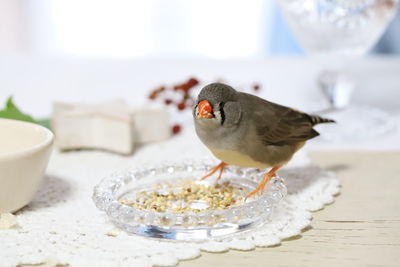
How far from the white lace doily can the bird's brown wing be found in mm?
104

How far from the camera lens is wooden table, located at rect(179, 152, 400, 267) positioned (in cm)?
91

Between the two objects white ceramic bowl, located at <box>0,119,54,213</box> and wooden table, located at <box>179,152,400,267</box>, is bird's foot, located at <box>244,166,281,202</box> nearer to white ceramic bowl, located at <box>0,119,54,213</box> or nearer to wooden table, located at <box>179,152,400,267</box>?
wooden table, located at <box>179,152,400,267</box>

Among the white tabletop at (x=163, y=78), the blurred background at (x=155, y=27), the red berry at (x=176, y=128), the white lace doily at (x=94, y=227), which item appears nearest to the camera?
the white lace doily at (x=94, y=227)

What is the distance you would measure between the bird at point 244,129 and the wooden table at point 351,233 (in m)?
0.13

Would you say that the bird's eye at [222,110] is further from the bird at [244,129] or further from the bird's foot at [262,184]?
the bird's foot at [262,184]

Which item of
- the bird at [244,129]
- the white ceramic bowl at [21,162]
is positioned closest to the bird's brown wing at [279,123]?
the bird at [244,129]

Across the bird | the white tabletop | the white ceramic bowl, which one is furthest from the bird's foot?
the white tabletop

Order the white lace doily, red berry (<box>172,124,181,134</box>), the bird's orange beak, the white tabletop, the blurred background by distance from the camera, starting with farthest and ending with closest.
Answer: the blurred background < the white tabletop < red berry (<box>172,124,181,134</box>) < the bird's orange beak < the white lace doily

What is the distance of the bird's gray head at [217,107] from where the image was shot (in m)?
1.03

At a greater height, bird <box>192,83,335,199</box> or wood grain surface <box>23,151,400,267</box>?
bird <box>192,83,335,199</box>

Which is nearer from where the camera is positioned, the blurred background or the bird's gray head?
the bird's gray head

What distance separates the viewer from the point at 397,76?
6.74 ft

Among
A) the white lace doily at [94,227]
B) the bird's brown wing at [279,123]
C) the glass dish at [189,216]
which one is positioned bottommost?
the white lace doily at [94,227]

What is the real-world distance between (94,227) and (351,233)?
15.4 inches
